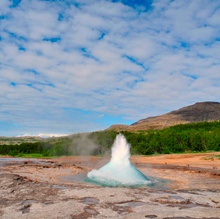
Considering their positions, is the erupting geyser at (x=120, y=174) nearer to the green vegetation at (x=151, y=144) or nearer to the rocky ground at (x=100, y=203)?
the rocky ground at (x=100, y=203)

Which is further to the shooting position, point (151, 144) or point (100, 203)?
point (151, 144)

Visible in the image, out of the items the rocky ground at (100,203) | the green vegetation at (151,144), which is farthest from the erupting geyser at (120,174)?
the green vegetation at (151,144)

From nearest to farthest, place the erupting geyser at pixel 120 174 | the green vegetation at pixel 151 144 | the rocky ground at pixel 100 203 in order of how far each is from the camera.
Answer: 1. the rocky ground at pixel 100 203
2. the erupting geyser at pixel 120 174
3. the green vegetation at pixel 151 144

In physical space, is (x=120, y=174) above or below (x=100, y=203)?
above

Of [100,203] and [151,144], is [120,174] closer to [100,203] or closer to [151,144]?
[100,203]

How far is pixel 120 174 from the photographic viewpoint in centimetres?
1894

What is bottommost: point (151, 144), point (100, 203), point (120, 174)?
point (100, 203)

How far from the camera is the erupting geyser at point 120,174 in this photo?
1806 centimetres

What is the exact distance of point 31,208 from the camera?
1020cm

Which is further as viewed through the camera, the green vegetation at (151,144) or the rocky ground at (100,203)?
the green vegetation at (151,144)

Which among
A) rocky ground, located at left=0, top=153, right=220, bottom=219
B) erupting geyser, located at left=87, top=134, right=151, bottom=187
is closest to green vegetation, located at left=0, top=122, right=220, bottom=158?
erupting geyser, located at left=87, top=134, right=151, bottom=187

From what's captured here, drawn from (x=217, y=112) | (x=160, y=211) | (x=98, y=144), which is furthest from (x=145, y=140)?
(x=217, y=112)

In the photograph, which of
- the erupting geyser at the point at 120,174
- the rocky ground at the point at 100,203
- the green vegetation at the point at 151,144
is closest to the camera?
the rocky ground at the point at 100,203

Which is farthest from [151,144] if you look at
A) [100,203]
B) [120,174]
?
[100,203]
